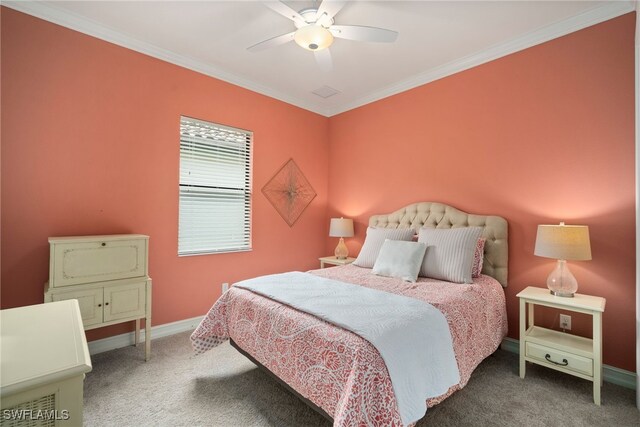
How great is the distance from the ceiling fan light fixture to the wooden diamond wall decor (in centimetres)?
200

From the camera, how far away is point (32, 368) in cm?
85

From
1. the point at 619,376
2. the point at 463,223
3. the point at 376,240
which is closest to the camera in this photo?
the point at 619,376

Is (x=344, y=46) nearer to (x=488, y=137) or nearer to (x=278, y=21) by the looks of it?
(x=278, y=21)

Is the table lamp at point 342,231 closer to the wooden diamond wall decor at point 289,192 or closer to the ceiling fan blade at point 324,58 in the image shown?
the wooden diamond wall decor at point 289,192

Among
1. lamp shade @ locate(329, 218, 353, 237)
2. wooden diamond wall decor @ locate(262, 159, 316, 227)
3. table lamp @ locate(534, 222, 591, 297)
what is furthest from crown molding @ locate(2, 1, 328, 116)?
table lamp @ locate(534, 222, 591, 297)

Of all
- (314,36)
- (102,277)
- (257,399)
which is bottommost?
(257,399)

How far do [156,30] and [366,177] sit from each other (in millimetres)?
2854

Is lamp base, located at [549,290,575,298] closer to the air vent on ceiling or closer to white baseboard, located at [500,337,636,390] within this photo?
white baseboard, located at [500,337,636,390]

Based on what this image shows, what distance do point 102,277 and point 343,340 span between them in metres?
2.06

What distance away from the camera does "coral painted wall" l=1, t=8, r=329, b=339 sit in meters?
2.34

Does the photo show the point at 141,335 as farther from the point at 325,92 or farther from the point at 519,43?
the point at 519,43

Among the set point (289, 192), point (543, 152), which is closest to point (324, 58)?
point (289, 192)

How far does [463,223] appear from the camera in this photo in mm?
3092

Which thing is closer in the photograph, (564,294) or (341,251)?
(564,294)
